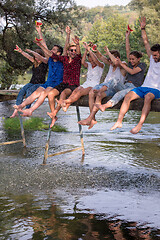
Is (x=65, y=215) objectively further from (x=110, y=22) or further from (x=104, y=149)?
(x=110, y=22)

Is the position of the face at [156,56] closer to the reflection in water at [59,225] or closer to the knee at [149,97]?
the knee at [149,97]

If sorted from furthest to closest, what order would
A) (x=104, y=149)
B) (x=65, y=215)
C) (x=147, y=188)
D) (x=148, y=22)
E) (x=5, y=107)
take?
1. (x=148, y=22)
2. (x=5, y=107)
3. (x=104, y=149)
4. (x=147, y=188)
5. (x=65, y=215)

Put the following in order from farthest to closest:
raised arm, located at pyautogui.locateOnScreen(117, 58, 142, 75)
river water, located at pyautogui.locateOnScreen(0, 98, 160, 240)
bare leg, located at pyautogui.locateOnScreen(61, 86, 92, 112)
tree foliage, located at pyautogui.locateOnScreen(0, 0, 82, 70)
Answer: tree foliage, located at pyautogui.locateOnScreen(0, 0, 82, 70)
bare leg, located at pyautogui.locateOnScreen(61, 86, 92, 112)
raised arm, located at pyautogui.locateOnScreen(117, 58, 142, 75)
river water, located at pyautogui.locateOnScreen(0, 98, 160, 240)

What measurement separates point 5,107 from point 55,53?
41.3 ft

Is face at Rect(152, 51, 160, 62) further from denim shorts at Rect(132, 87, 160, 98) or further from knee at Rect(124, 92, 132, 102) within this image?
knee at Rect(124, 92, 132, 102)

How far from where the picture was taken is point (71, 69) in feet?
26.9

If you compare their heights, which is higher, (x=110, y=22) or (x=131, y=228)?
(x=110, y=22)

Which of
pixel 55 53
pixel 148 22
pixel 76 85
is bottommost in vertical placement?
pixel 76 85

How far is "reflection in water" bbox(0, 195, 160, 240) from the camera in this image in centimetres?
488

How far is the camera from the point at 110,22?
82.6 meters

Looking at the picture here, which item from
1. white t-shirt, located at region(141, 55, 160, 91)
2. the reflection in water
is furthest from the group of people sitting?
the reflection in water

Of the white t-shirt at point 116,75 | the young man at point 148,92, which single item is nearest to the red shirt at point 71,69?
the white t-shirt at point 116,75

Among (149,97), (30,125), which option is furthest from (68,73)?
(30,125)

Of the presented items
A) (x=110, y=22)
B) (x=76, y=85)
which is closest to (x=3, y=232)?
(x=76, y=85)
